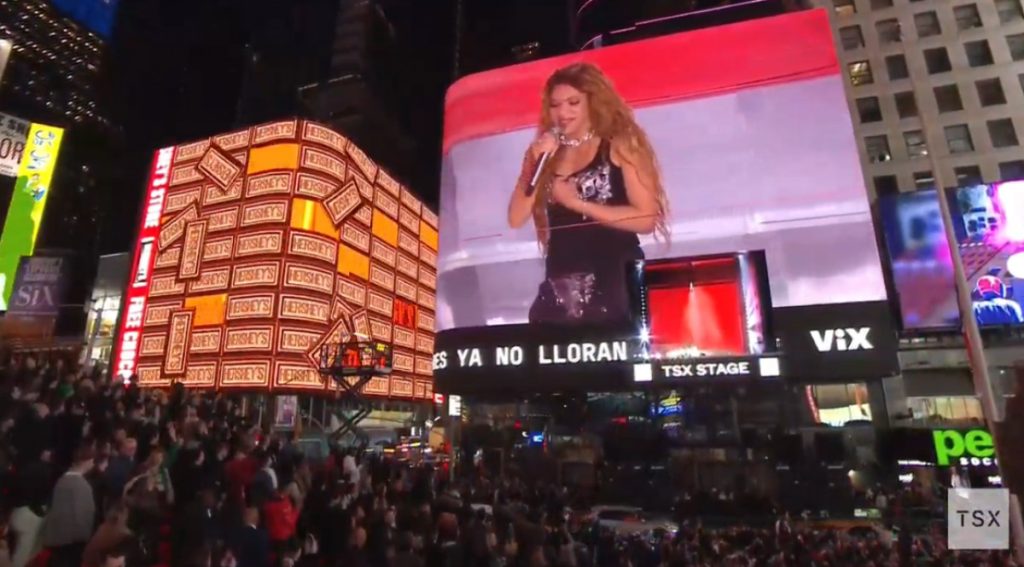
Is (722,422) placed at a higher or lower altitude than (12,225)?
lower

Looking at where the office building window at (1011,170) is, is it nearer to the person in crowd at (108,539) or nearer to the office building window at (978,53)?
the office building window at (978,53)

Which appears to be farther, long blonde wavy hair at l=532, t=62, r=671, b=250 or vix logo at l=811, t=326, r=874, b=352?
long blonde wavy hair at l=532, t=62, r=671, b=250

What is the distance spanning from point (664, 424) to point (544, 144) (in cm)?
1254

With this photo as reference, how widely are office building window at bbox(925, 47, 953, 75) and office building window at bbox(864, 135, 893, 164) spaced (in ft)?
16.4

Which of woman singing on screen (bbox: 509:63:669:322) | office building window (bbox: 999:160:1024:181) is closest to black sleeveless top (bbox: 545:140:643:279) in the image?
woman singing on screen (bbox: 509:63:669:322)

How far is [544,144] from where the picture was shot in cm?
2644

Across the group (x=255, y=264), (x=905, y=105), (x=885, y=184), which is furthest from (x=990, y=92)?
(x=255, y=264)

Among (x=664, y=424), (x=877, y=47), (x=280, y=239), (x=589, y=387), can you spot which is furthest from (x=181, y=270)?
(x=877, y=47)

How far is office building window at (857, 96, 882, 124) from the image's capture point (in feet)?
131

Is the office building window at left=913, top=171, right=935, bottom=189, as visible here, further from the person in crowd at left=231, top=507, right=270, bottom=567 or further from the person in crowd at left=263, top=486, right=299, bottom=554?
the person in crowd at left=231, top=507, right=270, bottom=567

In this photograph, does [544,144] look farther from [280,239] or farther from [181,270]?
[181,270]

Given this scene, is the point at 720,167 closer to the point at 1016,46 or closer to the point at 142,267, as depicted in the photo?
the point at 1016,46

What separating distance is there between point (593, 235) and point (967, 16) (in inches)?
1286

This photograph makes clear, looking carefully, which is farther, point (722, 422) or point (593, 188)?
point (593, 188)
